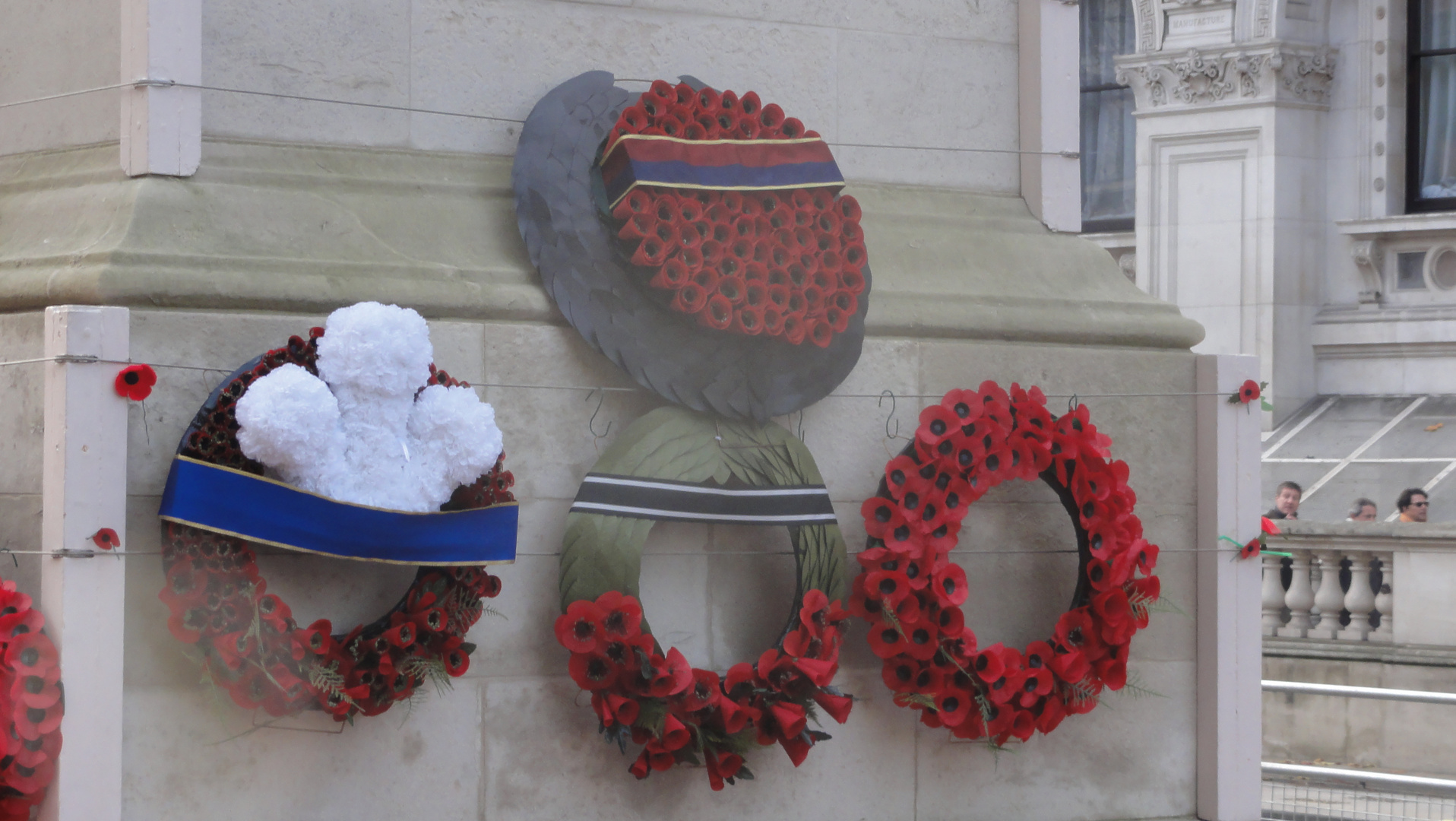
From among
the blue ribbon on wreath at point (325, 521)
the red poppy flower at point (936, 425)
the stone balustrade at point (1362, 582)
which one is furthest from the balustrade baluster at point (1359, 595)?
the blue ribbon on wreath at point (325, 521)

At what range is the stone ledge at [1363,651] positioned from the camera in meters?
11.1

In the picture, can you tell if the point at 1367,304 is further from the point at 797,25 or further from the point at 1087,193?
the point at 797,25

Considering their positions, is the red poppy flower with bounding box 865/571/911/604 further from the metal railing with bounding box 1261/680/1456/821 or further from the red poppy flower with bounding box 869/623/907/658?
the metal railing with bounding box 1261/680/1456/821

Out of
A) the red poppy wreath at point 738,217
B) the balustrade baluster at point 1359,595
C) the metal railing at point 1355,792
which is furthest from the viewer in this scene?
the balustrade baluster at point 1359,595

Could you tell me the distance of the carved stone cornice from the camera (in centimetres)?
1574

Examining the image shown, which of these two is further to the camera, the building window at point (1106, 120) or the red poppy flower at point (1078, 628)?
the building window at point (1106, 120)

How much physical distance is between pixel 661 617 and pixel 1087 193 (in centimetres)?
1330

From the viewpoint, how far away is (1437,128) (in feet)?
51.9

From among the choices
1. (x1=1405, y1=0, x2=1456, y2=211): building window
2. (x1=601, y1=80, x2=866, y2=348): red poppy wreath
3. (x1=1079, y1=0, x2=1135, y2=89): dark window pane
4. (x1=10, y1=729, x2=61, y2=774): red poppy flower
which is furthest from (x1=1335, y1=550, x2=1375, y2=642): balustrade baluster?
(x1=10, y1=729, x2=61, y2=774): red poppy flower

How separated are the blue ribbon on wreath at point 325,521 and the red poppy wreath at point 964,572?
151cm

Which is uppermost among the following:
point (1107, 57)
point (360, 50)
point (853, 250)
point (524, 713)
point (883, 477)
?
point (1107, 57)

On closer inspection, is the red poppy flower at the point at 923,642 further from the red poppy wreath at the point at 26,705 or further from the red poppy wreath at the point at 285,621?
the red poppy wreath at the point at 26,705

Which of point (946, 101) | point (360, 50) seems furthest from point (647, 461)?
point (946, 101)

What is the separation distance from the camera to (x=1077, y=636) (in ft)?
22.2
